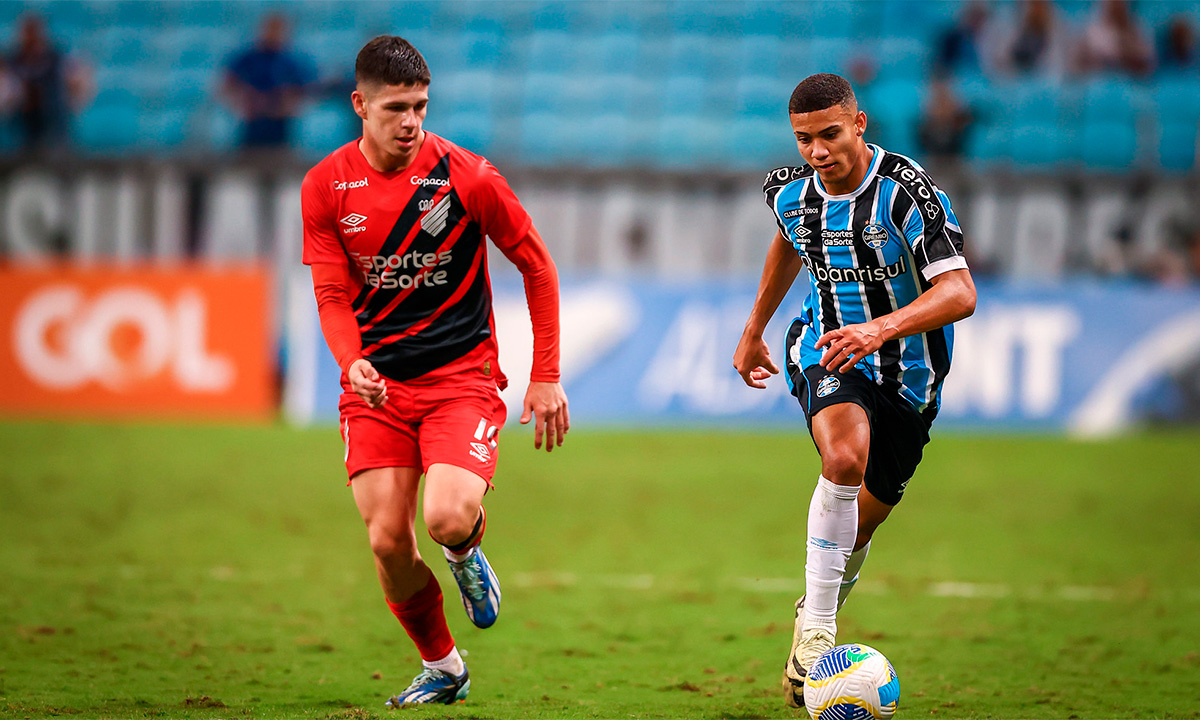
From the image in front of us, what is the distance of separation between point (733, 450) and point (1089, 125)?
606 cm

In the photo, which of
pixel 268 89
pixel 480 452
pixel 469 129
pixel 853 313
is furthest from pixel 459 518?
pixel 469 129

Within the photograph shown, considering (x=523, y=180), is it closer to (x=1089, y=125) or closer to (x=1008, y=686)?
(x=1089, y=125)

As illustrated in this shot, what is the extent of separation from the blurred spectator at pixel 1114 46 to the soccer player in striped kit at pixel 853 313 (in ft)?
35.1

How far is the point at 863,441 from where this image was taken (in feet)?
14.4

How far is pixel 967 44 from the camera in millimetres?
14328

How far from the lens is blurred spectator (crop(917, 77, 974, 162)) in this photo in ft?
41.4

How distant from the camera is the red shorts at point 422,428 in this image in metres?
4.47

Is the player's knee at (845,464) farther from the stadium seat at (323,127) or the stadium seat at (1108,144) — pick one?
the stadium seat at (1108,144)

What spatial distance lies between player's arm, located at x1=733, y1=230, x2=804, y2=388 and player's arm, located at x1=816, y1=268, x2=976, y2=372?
61 cm

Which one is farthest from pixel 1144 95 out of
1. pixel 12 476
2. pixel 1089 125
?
pixel 12 476

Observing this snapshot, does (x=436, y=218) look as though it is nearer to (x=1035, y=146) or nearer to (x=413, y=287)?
(x=413, y=287)

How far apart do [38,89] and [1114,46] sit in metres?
11.6

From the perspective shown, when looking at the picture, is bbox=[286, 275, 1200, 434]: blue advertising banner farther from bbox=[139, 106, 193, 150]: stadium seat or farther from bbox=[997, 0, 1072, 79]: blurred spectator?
bbox=[139, 106, 193, 150]: stadium seat

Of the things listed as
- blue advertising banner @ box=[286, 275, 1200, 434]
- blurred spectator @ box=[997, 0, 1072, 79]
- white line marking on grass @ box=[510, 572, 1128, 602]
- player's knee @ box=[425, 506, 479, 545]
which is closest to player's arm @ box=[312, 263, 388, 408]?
player's knee @ box=[425, 506, 479, 545]
